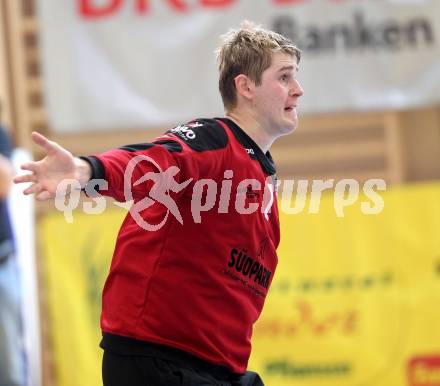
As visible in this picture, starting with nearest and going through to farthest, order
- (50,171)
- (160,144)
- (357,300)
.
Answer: (50,171) < (160,144) < (357,300)

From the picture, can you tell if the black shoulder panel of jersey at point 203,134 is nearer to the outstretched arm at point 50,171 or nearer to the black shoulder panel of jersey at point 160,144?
the black shoulder panel of jersey at point 160,144

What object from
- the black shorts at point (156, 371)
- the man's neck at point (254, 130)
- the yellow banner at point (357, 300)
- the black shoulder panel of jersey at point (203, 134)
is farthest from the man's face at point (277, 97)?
the yellow banner at point (357, 300)

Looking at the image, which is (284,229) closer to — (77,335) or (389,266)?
(389,266)

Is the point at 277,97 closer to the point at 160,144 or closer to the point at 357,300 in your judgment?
the point at 160,144

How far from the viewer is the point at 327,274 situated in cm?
539

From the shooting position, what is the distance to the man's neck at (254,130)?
255 centimetres

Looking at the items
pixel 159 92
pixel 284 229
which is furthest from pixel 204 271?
pixel 159 92

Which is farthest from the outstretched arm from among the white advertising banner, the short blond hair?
the white advertising banner

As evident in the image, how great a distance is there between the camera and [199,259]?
2.41m

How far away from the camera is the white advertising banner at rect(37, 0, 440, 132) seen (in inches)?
225

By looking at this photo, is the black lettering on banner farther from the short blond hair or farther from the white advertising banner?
the short blond hair

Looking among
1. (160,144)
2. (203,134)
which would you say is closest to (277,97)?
(203,134)

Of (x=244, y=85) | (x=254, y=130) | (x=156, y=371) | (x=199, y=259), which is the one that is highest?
(x=244, y=85)

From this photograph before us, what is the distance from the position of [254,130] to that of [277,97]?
12 cm
